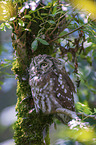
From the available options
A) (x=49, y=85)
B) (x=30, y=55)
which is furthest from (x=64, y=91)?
(x=30, y=55)

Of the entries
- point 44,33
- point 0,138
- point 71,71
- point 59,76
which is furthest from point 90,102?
point 0,138

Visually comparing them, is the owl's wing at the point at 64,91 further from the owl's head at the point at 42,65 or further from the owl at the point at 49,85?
the owl's head at the point at 42,65

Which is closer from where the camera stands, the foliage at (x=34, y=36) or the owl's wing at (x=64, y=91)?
the foliage at (x=34, y=36)

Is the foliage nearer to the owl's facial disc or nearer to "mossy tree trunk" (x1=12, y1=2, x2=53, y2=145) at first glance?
"mossy tree trunk" (x1=12, y1=2, x2=53, y2=145)

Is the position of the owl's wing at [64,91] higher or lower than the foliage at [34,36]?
lower

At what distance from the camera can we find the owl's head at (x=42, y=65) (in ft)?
5.69

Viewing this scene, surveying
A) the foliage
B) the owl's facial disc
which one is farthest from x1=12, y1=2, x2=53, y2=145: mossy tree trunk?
the owl's facial disc

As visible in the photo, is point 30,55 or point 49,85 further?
point 30,55

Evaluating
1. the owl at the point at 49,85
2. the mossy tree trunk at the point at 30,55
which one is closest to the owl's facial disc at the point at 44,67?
the owl at the point at 49,85

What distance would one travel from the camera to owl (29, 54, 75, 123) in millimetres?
A: 1700

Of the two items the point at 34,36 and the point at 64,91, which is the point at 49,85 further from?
the point at 34,36

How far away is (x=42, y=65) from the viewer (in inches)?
69.7

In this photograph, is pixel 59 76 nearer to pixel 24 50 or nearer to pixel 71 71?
pixel 71 71

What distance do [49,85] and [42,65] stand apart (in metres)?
0.20
